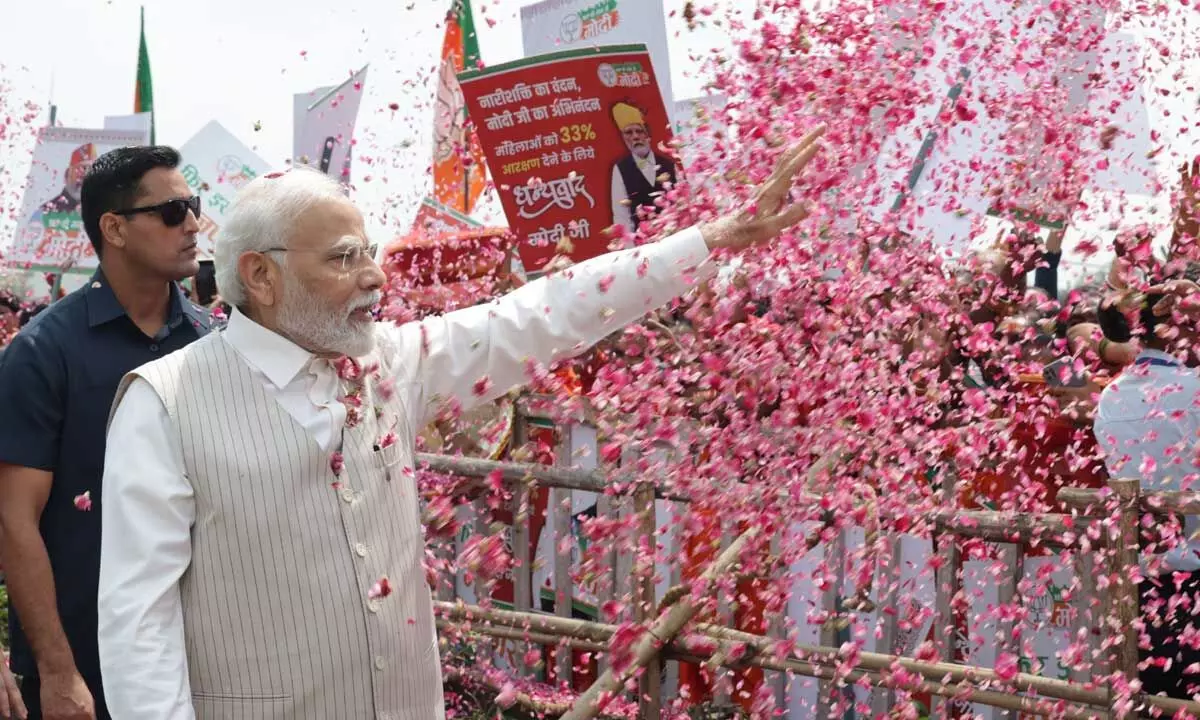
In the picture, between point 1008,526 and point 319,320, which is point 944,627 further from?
point 319,320

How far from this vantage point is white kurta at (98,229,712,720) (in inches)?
92.2

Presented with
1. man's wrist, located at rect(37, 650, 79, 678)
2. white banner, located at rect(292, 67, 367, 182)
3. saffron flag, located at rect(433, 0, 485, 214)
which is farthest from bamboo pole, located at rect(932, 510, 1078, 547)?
white banner, located at rect(292, 67, 367, 182)

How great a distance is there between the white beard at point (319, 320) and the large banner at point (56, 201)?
9.86 m

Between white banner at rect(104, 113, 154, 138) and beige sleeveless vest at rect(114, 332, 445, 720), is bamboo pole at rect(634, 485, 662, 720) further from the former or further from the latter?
white banner at rect(104, 113, 154, 138)

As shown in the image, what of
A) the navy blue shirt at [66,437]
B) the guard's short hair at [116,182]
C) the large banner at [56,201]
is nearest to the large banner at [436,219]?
the guard's short hair at [116,182]

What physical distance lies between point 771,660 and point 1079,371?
1.41 metres

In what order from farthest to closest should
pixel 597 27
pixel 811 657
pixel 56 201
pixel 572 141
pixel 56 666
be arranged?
pixel 56 201 → pixel 597 27 → pixel 572 141 → pixel 811 657 → pixel 56 666

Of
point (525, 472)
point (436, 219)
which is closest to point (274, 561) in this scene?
point (525, 472)

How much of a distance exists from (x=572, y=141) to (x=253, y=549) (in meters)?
3.04

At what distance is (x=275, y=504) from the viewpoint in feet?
7.98

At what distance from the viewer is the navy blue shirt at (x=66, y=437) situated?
3.06m

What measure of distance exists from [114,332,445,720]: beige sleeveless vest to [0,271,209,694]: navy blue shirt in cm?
70

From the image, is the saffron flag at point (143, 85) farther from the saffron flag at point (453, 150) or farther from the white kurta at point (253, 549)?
the white kurta at point (253, 549)

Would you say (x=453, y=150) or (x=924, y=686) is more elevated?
(x=453, y=150)
